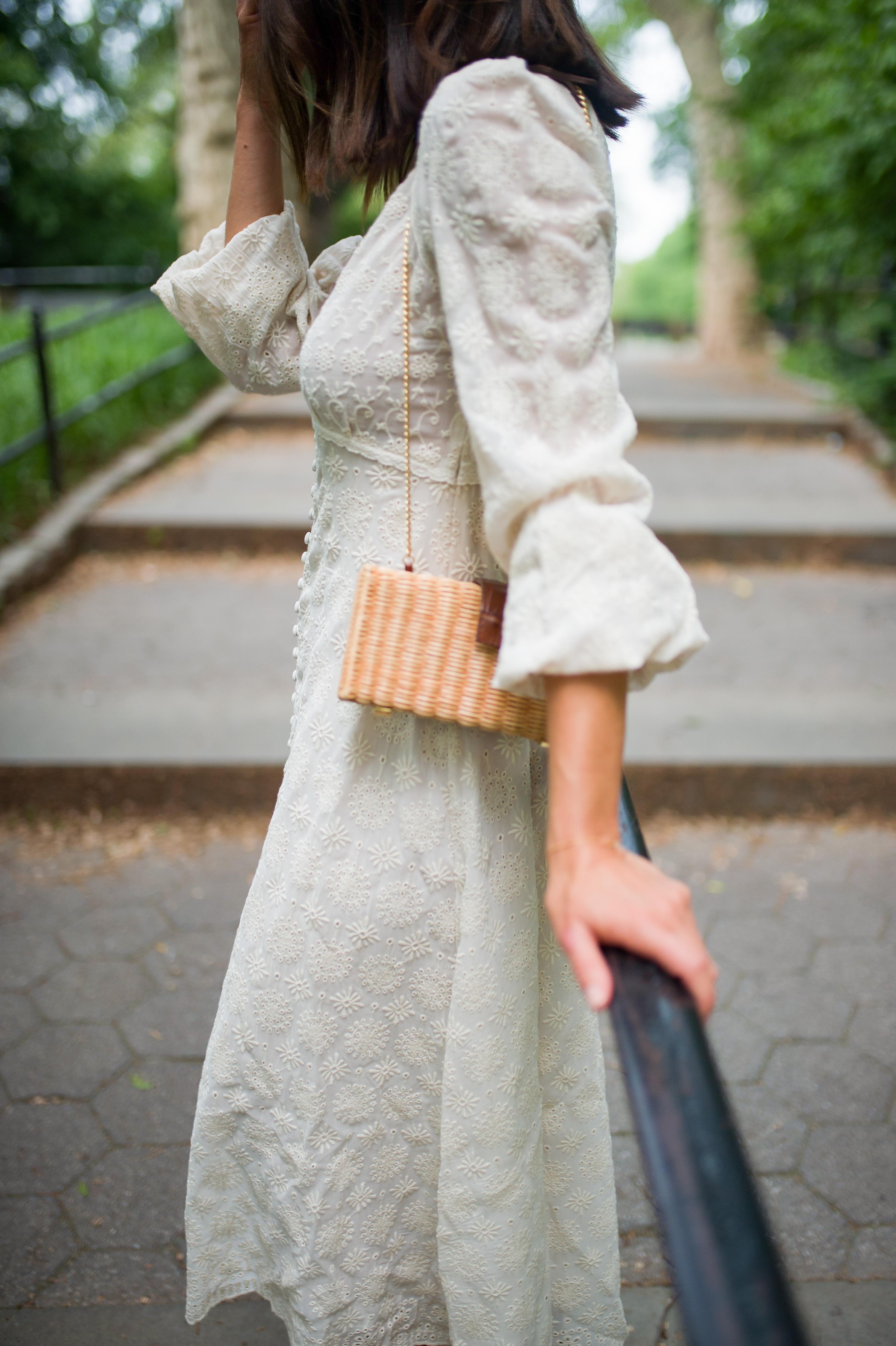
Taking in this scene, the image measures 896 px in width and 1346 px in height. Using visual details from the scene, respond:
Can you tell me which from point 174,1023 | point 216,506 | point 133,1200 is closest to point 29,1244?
point 133,1200

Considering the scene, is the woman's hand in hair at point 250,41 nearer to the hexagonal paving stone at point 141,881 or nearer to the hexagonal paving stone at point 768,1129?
the hexagonal paving stone at point 768,1129

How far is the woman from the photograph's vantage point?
2.61 feet

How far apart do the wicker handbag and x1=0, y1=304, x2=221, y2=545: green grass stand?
14.1 ft

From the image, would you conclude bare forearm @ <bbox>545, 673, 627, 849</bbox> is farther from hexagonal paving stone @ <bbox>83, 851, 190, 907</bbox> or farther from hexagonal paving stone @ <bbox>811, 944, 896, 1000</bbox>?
hexagonal paving stone @ <bbox>83, 851, 190, 907</bbox>

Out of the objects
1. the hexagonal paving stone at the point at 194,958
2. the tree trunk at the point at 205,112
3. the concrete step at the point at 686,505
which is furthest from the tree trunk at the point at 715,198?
the hexagonal paving stone at the point at 194,958

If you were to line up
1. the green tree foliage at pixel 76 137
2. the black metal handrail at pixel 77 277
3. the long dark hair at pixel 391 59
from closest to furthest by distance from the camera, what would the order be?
1. the long dark hair at pixel 391 59
2. the black metal handrail at pixel 77 277
3. the green tree foliage at pixel 76 137

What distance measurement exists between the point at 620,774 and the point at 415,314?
49 cm

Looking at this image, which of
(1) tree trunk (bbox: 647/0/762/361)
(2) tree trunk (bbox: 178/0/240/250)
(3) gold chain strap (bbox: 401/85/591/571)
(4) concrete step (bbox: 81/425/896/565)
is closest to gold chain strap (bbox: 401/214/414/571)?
(3) gold chain strap (bbox: 401/85/591/571)

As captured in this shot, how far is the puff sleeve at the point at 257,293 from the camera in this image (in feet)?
4.08

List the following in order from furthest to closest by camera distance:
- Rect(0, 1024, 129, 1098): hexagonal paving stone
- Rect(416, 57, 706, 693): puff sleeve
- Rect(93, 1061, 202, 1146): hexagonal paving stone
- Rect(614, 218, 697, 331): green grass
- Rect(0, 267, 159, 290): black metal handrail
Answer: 1. Rect(614, 218, 697, 331): green grass
2. Rect(0, 267, 159, 290): black metal handrail
3. Rect(0, 1024, 129, 1098): hexagonal paving stone
4. Rect(93, 1061, 202, 1146): hexagonal paving stone
5. Rect(416, 57, 706, 693): puff sleeve

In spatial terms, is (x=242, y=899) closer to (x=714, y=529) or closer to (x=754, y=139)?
(x=714, y=529)

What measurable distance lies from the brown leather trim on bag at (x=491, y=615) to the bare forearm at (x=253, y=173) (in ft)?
2.12

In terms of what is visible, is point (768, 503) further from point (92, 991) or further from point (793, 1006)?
point (92, 991)

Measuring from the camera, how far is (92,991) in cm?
250
